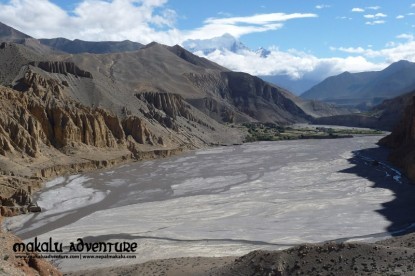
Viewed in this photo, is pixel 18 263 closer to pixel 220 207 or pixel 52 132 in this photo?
pixel 220 207

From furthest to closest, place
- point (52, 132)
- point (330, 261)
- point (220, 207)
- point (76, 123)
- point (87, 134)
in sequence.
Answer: point (76, 123)
point (87, 134)
point (52, 132)
point (220, 207)
point (330, 261)

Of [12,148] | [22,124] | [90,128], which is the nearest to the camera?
[12,148]

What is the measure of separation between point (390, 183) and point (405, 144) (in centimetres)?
2145

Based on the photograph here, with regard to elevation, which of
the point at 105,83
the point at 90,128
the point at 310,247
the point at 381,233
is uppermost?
the point at 105,83

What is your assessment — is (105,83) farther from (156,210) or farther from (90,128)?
(156,210)

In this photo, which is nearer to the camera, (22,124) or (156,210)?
(156,210)

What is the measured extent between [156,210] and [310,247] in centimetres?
2613

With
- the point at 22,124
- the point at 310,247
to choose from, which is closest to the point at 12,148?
the point at 22,124

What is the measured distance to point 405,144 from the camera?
8031 centimetres

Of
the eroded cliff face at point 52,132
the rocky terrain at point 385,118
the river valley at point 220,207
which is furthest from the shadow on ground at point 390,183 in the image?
the rocky terrain at point 385,118

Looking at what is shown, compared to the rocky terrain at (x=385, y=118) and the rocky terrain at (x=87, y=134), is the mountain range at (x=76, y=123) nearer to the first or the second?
the rocky terrain at (x=87, y=134)

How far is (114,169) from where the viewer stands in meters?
76.1

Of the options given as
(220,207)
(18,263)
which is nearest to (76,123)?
(220,207)

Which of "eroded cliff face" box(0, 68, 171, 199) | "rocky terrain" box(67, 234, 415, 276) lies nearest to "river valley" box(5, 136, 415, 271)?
"eroded cliff face" box(0, 68, 171, 199)
